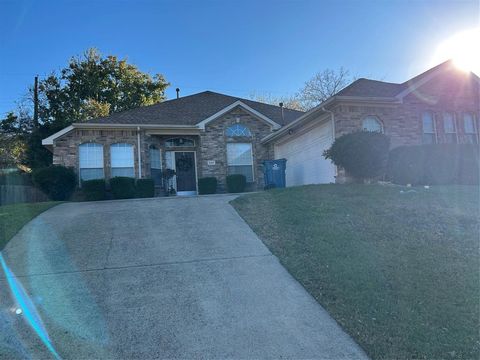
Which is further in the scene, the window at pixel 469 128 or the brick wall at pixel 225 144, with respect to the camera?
the brick wall at pixel 225 144

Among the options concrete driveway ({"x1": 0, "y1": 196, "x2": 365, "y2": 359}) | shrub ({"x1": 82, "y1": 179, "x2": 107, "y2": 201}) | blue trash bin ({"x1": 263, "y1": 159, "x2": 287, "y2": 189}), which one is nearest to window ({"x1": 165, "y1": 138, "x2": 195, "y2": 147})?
shrub ({"x1": 82, "y1": 179, "x2": 107, "y2": 201})

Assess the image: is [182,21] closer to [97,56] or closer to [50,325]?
[50,325]

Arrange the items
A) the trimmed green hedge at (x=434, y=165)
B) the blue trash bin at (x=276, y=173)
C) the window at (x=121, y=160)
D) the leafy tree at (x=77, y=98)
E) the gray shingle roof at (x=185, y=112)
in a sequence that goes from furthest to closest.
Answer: the leafy tree at (x=77, y=98), the gray shingle roof at (x=185, y=112), the window at (x=121, y=160), the blue trash bin at (x=276, y=173), the trimmed green hedge at (x=434, y=165)

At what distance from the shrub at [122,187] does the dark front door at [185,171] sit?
2.51m

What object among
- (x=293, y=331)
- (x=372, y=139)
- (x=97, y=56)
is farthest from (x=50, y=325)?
(x=97, y=56)

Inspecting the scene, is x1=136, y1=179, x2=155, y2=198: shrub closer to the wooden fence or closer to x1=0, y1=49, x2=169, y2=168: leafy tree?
the wooden fence

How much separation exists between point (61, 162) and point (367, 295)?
14314 mm

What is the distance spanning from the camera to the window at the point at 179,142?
56.2 ft

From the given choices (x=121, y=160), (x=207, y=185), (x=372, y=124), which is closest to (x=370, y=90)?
(x=372, y=124)

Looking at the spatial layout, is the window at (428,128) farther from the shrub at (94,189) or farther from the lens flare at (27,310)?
the lens flare at (27,310)

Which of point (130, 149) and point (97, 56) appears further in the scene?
point (97, 56)

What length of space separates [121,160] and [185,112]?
13.9 ft

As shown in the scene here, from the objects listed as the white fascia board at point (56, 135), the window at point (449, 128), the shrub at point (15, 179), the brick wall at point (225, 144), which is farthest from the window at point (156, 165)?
the window at point (449, 128)

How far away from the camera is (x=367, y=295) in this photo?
454cm
